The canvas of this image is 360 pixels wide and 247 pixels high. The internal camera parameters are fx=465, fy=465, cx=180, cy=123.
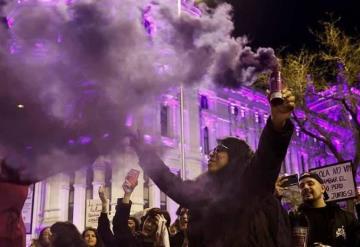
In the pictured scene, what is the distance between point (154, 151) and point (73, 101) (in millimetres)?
777

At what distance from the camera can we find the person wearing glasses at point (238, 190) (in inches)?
117

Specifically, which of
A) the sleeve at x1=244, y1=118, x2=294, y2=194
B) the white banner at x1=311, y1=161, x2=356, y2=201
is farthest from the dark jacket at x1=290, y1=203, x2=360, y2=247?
the white banner at x1=311, y1=161, x2=356, y2=201

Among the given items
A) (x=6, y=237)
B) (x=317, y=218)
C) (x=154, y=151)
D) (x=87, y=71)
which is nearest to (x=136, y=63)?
(x=87, y=71)

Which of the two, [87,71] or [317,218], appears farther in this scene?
[317,218]

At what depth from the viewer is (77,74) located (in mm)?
3811

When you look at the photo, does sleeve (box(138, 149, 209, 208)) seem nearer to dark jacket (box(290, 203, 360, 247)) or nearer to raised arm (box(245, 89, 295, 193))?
raised arm (box(245, 89, 295, 193))

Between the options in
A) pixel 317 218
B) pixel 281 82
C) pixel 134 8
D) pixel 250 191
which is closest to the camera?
pixel 281 82

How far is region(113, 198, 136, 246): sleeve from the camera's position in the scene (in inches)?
184

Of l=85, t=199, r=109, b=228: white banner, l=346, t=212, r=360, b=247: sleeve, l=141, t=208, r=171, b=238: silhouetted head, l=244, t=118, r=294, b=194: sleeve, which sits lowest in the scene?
l=346, t=212, r=360, b=247: sleeve

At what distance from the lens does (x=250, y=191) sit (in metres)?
3.18

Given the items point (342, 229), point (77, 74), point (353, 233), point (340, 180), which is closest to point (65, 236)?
point (77, 74)

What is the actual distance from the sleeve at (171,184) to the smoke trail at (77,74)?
353mm

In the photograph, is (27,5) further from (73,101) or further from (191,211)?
(191,211)

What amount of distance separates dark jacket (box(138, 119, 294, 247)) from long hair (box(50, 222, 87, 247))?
157cm
